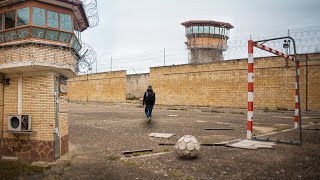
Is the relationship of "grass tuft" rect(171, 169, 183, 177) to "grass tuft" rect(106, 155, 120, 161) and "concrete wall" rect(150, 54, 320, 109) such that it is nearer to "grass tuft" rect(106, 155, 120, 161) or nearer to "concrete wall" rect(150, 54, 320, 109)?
"grass tuft" rect(106, 155, 120, 161)

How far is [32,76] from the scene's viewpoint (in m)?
5.80

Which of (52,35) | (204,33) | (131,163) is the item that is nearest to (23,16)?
(52,35)

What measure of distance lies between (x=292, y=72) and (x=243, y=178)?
50.5 feet

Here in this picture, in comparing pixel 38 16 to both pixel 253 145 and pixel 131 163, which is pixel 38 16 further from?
pixel 253 145

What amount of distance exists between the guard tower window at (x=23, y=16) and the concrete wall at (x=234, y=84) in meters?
16.4

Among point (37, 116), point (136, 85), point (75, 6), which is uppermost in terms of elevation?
point (75, 6)

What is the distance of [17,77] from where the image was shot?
591 centimetres

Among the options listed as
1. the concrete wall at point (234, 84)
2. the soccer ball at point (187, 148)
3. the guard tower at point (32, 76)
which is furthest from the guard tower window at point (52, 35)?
the concrete wall at point (234, 84)

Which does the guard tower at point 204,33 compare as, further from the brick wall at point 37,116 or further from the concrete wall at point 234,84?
the brick wall at point 37,116

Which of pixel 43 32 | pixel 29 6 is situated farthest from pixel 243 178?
pixel 29 6

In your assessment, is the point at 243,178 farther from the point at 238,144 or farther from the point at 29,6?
the point at 29,6

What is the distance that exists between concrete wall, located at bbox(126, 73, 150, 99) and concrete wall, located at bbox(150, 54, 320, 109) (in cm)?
259

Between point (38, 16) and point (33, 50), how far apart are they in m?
0.78

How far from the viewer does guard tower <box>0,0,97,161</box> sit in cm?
564
